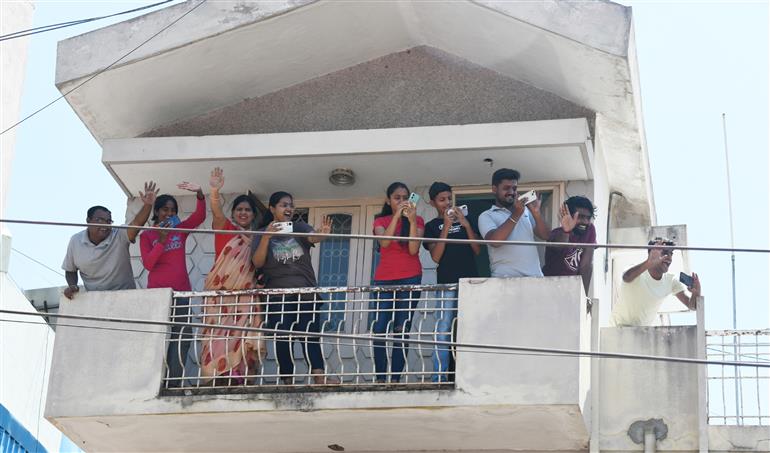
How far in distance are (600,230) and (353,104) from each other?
2.63 meters

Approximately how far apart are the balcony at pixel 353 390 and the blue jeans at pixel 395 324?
113 mm

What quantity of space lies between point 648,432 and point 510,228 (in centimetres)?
198

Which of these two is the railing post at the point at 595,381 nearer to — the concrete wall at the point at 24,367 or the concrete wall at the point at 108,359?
the concrete wall at the point at 108,359

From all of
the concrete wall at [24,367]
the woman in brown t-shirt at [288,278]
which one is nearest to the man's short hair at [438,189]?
the woman in brown t-shirt at [288,278]

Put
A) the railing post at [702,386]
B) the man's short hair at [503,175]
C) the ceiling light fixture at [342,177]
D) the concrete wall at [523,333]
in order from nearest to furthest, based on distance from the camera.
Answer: the concrete wall at [523,333] < the railing post at [702,386] < the man's short hair at [503,175] < the ceiling light fixture at [342,177]

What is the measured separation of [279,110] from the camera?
1448 cm

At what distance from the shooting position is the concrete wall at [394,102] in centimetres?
1392

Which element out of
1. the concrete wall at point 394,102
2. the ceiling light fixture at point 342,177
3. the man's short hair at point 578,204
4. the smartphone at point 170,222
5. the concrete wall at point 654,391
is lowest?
the concrete wall at point 654,391

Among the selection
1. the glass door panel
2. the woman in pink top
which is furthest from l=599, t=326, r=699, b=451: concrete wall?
the woman in pink top

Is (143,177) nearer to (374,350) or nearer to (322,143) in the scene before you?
(322,143)

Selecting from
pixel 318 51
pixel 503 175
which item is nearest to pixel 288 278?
pixel 503 175

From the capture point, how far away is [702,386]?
40.2ft

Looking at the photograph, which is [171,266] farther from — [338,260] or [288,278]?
[338,260]

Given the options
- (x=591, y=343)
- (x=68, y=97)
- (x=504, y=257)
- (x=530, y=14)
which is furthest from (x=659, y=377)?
(x=68, y=97)
